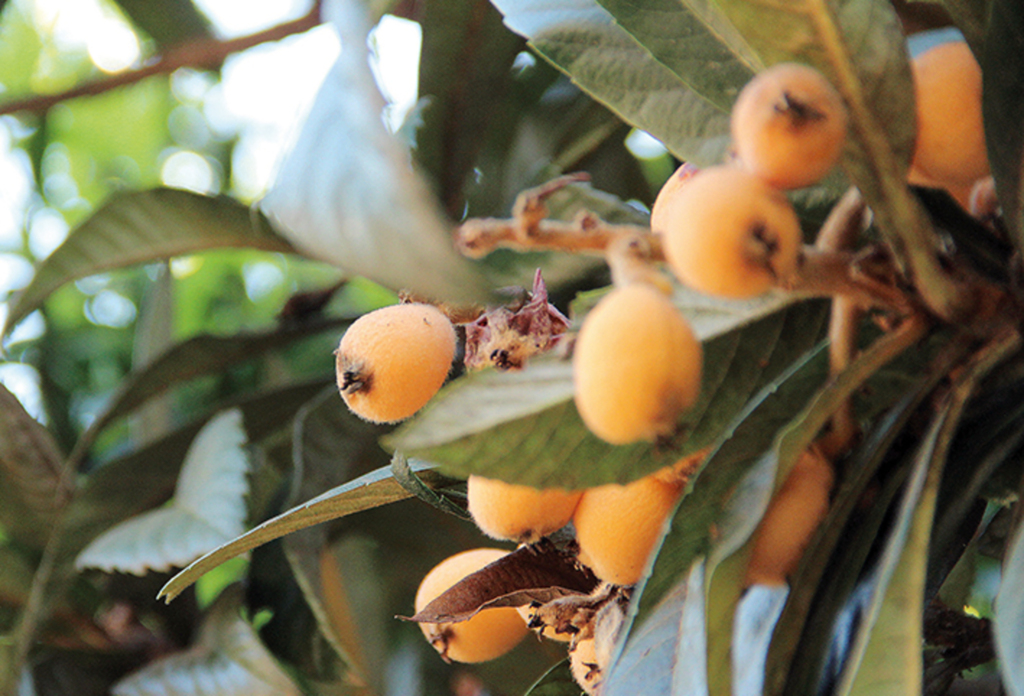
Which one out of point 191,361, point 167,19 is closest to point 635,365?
point 191,361

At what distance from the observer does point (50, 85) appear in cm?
285

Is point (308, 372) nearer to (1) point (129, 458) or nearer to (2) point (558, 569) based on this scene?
(1) point (129, 458)

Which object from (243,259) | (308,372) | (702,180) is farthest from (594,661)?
(243,259)

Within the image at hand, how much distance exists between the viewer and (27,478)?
1.20 meters

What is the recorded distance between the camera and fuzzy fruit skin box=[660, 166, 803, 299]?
12.6 inches

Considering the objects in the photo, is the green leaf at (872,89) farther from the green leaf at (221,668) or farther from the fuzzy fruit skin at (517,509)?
the green leaf at (221,668)

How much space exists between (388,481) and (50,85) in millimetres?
2835

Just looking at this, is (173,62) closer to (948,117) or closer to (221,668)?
(221,668)

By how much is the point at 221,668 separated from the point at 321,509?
565 mm

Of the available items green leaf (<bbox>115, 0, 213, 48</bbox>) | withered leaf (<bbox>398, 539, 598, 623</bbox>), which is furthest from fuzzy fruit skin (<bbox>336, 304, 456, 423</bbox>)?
green leaf (<bbox>115, 0, 213, 48</bbox>)

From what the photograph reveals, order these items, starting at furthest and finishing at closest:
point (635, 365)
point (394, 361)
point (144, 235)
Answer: point (144, 235), point (394, 361), point (635, 365)

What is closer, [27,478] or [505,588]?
[505,588]

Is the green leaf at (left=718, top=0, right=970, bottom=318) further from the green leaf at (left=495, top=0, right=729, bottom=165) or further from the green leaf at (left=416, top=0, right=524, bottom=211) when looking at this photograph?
the green leaf at (left=416, top=0, right=524, bottom=211)

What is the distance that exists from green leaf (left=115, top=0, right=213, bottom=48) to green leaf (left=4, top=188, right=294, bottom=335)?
0.72 metres
